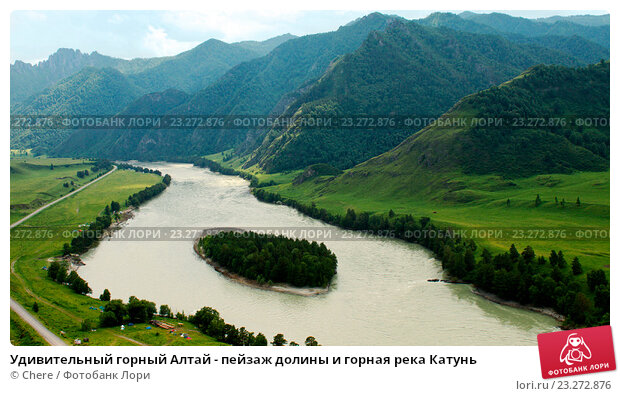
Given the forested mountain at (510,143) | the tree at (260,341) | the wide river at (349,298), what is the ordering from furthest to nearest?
the forested mountain at (510,143) < the wide river at (349,298) < the tree at (260,341)

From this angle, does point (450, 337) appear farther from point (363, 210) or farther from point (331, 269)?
point (363, 210)

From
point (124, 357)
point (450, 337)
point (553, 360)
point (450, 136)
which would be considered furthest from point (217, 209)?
point (553, 360)

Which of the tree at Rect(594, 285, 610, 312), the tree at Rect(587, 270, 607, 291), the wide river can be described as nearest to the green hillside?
the tree at Rect(587, 270, 607, 291)

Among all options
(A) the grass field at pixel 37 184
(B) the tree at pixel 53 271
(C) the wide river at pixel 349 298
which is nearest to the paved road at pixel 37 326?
(C) the wide river at pixel 349 298

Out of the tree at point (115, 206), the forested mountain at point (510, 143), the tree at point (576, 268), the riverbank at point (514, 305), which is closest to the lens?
the riverbank at point (514, 305)

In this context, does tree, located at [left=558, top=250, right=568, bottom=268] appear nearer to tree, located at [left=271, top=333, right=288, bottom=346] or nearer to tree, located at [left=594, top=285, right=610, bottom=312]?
tree, located at [left=594, top=285, right=610, bottom=312]

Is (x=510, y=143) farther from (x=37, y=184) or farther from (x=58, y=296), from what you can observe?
(x=37, y=184)

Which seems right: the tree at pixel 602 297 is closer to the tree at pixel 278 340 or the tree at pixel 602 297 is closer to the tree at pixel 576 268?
the tree at pixel 576 268
